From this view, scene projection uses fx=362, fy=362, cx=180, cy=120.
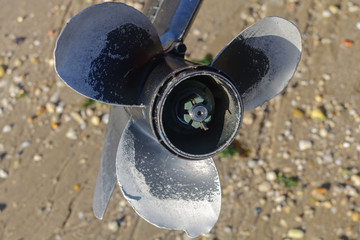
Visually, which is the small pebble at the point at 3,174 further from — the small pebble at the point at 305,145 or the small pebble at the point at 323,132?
the small pebble at the point at 323,132

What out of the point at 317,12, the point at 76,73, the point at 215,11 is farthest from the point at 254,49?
the point at 317,12

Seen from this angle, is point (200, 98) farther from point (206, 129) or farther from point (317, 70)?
point (317, 70)

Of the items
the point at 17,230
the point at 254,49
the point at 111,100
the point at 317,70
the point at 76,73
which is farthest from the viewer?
the point at 317,70

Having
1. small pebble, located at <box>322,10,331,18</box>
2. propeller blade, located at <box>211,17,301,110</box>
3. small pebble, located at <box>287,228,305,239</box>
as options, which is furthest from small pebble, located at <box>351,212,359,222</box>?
propeller blade, located at <box>211,17,301,110</box>

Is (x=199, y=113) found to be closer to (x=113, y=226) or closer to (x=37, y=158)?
(x=113, y=226)

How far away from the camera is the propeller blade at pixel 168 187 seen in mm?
1969

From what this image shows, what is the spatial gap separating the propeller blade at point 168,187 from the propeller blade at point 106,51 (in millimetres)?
331

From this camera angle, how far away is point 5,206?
3553mm

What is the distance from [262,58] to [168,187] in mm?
889

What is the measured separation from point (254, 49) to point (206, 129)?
594 mm

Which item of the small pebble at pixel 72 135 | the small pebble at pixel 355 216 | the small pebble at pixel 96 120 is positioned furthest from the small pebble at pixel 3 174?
the small pebble at pixel 355 216

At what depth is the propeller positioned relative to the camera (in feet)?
5.51

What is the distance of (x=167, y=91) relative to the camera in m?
1.60

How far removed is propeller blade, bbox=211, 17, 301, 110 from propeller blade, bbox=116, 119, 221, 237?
510mm
